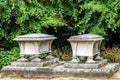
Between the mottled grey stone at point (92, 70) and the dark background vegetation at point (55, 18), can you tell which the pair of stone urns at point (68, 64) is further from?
the dark background vegetation at point (55, 18)

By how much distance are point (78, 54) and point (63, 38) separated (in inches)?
157

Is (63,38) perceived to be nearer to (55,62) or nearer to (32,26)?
(32,26)

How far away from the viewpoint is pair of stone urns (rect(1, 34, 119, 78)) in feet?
30.5

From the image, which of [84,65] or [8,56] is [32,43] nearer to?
[84,65]

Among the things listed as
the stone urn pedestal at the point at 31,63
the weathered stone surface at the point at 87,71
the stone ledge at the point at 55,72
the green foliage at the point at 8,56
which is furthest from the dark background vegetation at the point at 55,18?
the weathered stone surface at the point at 87,71

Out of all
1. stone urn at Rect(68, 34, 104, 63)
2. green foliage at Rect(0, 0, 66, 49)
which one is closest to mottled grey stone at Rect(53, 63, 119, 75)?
stone urn at Rect(68, 34, 104, 63)

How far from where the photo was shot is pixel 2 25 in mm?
12359

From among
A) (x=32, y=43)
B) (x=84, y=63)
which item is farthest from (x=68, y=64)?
(x=32, y=43)

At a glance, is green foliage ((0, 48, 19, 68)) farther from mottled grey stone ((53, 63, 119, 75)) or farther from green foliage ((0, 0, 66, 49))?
mottled grey stone ((53, 63, 119, 75))

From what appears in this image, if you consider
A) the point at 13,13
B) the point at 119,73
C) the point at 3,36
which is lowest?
the point at 119,73

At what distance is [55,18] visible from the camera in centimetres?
1221

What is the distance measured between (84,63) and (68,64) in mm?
414

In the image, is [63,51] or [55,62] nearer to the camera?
[55,62]

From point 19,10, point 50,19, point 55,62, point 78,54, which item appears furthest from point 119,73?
point 19,10
